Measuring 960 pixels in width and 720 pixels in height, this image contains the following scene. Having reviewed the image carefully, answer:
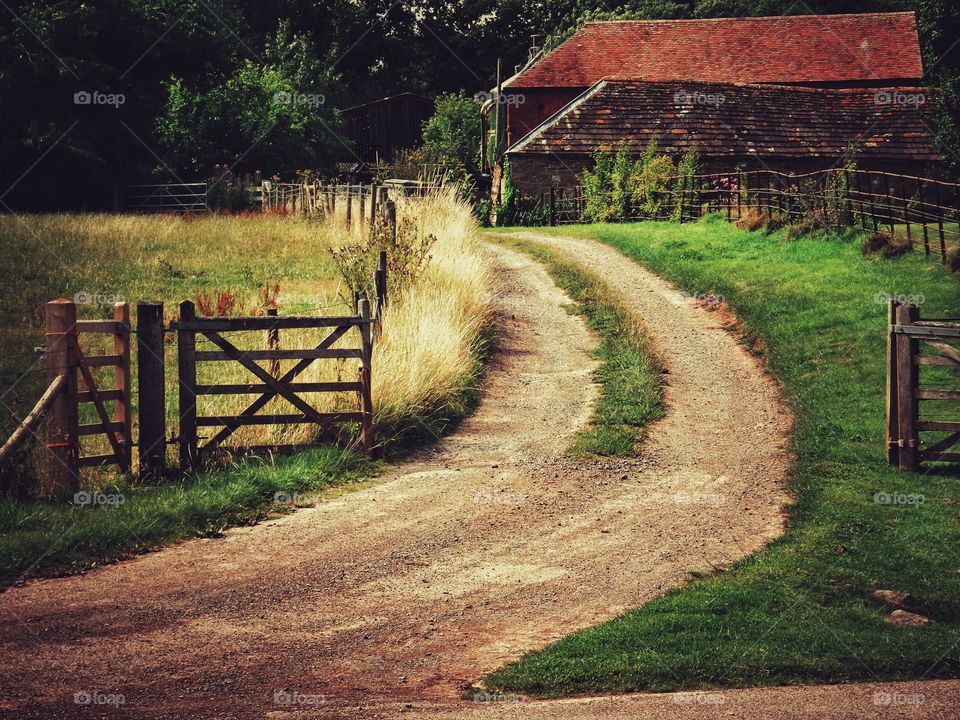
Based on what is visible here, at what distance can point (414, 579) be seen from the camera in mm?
9102

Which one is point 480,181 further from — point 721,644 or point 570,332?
point 721,644

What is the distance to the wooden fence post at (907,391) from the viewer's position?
1216 centimetres

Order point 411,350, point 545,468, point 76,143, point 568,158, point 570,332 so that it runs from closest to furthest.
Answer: point 545,468, point 411,350, point 570,332, point 76,143, point 568,158

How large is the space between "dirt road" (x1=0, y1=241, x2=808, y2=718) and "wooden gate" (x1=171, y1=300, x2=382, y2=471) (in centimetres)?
117

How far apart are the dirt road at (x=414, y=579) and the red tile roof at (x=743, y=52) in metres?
35.1

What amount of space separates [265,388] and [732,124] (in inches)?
1186

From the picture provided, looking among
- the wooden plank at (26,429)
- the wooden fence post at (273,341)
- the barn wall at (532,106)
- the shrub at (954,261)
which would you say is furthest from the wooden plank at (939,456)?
the barn wall at (532,106)

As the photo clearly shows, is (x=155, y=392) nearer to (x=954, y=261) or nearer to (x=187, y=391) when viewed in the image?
(x=187, y=391)

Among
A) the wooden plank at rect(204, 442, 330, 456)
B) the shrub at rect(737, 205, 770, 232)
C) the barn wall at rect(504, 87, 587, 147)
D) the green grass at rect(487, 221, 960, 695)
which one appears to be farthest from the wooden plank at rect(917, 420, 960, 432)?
the barn wall at rect(504, 87, 587, 147)

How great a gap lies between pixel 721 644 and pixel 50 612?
5.01 m

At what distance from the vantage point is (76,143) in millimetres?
35688

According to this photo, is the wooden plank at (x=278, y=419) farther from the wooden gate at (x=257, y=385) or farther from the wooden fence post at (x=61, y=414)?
the wooden fence post at (x=61, y=414)

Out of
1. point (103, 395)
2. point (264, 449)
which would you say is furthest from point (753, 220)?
point (103, 395)

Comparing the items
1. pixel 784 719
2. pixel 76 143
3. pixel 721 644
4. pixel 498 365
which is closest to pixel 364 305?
pixel 498 365
